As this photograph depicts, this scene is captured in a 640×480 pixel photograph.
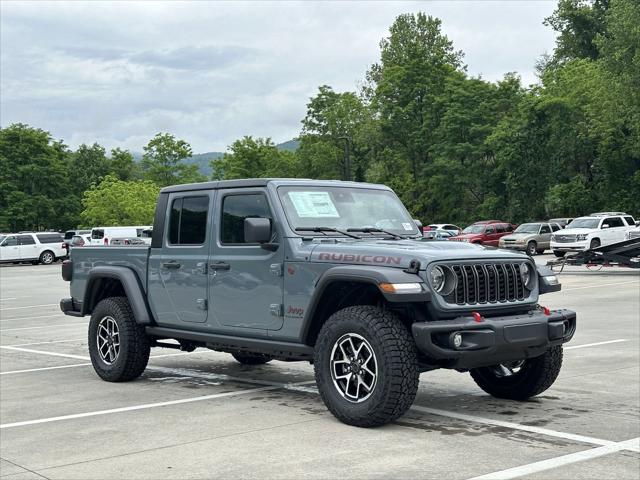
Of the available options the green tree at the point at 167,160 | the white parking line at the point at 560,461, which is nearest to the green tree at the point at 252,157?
the green tree at the point at 167,160

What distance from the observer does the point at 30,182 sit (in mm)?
87812

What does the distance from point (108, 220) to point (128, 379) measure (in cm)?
6704

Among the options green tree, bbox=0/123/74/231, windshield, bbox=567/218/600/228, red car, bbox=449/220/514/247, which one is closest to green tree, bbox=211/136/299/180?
green tree, bbox=0/123/74/231

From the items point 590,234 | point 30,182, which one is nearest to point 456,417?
point 590,234

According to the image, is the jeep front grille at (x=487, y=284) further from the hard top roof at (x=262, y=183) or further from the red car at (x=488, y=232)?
the red car at (x=488, y=232)

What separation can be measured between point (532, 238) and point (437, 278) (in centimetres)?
4091

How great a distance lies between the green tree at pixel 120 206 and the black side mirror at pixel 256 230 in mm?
66422

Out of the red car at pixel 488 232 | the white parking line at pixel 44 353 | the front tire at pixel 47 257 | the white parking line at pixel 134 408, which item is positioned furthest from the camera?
the red car at pixel 488 232

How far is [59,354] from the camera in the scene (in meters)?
12.4

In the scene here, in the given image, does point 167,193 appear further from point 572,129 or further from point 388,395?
point 572,129

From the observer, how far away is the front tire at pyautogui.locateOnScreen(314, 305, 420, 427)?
6754mm

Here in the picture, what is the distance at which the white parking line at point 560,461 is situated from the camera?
18.0 ft

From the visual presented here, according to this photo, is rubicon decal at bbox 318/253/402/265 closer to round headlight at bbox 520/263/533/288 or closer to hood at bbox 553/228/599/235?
round headlight at bbox 520/263/533/288

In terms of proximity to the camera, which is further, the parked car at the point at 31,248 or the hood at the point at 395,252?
the parked car at the point at 31,248
